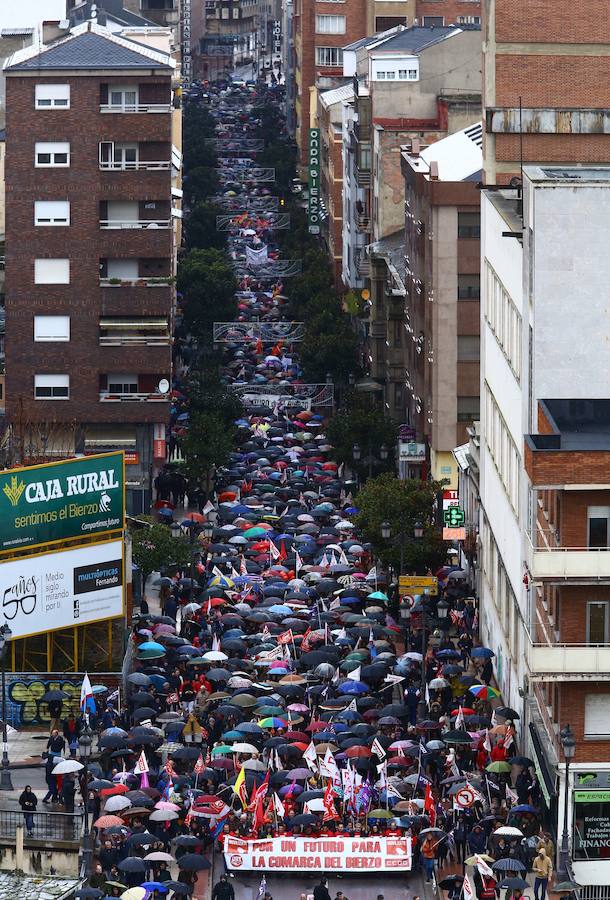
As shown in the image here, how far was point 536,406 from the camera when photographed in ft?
219

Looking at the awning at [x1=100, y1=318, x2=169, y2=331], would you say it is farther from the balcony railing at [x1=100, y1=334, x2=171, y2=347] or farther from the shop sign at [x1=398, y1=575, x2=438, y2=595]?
the shop sign at [x1=398, y1=575, x2=438, y2=595]

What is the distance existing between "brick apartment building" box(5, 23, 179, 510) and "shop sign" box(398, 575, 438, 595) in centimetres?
2607

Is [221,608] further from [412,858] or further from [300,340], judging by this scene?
[300,340]

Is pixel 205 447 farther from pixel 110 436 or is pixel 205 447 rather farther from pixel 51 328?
pixel 51 328

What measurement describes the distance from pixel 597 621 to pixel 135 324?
51.5 metres

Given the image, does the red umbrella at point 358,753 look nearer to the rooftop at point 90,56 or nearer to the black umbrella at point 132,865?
the black umbrella at point 132,865

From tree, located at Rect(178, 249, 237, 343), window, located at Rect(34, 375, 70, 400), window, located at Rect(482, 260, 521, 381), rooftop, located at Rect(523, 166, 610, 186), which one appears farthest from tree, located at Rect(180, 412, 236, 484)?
tree, located at Rect(178, 249, 237, 343)

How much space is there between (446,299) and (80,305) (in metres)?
17.6

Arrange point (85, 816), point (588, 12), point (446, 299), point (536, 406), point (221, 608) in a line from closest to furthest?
point (85, 816)
point (536, 406)
point (221, 608)
point (588, 12)
point (446, 299)

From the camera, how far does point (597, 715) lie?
6188cm

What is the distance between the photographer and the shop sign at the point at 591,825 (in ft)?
201

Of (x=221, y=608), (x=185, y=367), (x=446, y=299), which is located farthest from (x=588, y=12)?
(x=185, y=367)

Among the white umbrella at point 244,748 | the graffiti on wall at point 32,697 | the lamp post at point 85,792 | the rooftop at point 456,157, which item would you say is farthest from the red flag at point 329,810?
the rooftop at point 456,157

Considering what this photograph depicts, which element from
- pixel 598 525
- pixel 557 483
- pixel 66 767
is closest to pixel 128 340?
pixel 66 767
